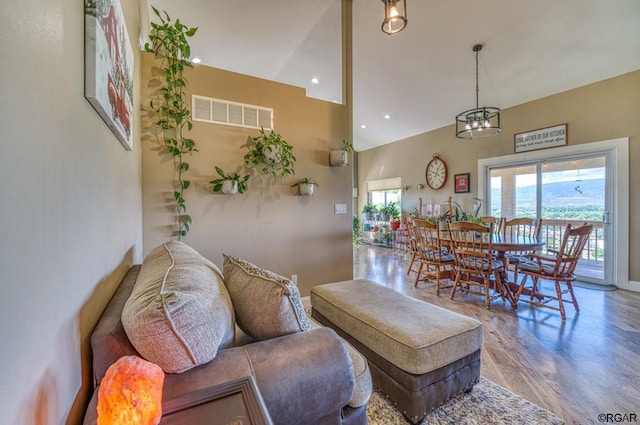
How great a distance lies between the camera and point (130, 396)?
1.55 ft

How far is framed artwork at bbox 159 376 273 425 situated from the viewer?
0.59 meters

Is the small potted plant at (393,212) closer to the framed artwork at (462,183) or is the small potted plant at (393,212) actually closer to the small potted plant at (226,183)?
the framed artwork at (462,183)

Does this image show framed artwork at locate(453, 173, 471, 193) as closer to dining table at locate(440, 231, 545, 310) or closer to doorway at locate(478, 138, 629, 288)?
doorway at locate(478, 138, 629, 288)

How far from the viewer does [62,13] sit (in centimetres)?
74

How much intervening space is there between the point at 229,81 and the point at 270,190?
118cm

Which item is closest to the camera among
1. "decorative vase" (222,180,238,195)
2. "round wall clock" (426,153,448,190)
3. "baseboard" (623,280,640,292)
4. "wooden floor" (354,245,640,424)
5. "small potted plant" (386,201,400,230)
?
"wooden floor" (354,245,640,424)

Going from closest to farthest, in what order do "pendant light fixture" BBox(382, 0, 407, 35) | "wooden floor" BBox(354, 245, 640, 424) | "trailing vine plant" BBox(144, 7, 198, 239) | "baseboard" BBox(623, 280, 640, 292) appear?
"wooden floor" BBox(354, 245, 640, 424)
"pendant light fixture" BBox(382, 0, 407, 35)
"trailing vine plant" BBox(144, 7, 198, 239)
"baseboard" BBox(623, 280, 640, 292)

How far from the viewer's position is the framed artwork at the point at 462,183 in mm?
5504

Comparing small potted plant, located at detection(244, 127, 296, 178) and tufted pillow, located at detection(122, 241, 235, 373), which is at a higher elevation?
small potted plant, located at detection(244, 127, 296, 178)

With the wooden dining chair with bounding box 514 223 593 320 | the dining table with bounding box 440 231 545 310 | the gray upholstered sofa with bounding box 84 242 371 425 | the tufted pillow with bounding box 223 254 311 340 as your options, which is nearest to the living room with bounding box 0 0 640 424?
the gray upholstered sofa with bounding box 84 242 371 425

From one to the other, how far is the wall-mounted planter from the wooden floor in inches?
78.5

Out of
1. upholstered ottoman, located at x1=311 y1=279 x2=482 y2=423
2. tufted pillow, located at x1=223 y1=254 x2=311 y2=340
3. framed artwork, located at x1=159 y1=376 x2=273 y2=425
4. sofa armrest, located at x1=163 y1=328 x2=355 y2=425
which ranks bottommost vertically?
upholstered ottoman, located at x1=311 y1=279 x2=482 y2=423

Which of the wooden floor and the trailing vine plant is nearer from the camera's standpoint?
the wooden floor

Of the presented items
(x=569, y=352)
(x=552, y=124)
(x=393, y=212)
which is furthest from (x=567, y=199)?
(x=393, y=212)
